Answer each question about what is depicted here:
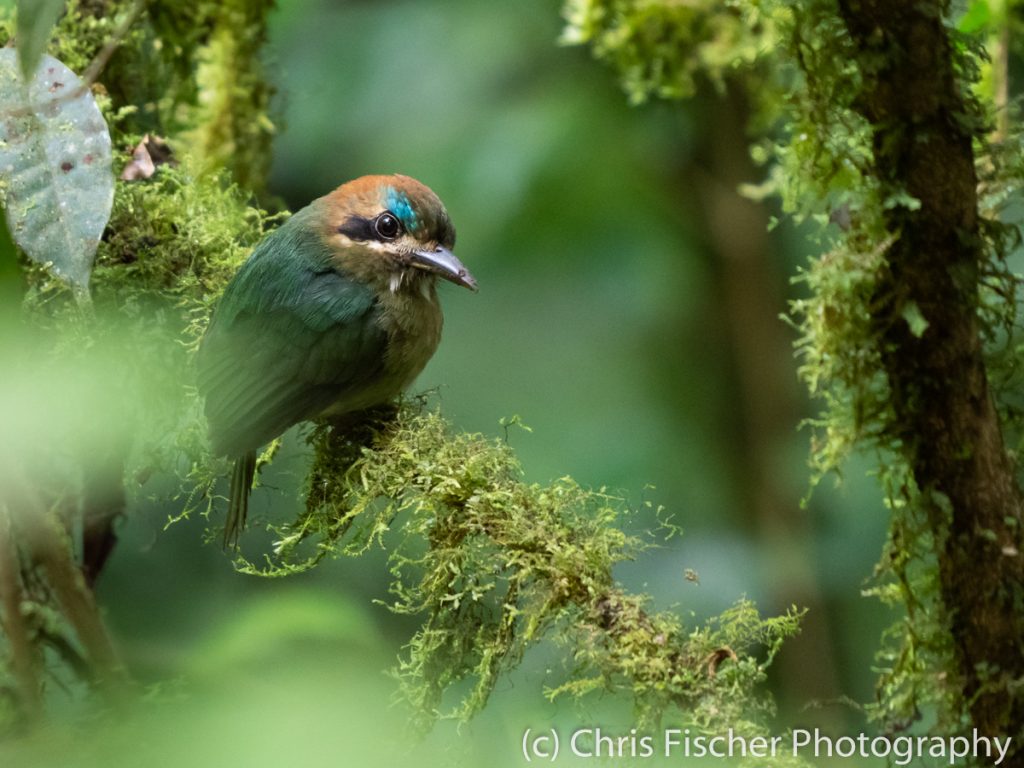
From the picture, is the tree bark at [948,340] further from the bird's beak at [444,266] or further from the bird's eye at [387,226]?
the bird's eye at [387,226]

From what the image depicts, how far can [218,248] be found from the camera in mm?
2477

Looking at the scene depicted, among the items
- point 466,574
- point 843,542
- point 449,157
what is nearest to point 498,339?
point 449,157

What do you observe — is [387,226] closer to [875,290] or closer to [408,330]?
[408,330]

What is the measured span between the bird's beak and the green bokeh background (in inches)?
37.1

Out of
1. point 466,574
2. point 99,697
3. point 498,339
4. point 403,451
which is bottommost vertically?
point 99,697

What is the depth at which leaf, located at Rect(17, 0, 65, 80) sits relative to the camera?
1.23 m

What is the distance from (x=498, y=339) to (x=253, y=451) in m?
1.95

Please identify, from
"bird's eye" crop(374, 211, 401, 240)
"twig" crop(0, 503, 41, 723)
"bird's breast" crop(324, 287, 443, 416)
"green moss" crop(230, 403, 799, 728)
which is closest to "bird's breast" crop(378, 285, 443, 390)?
"bird's breast" crop(324, 287, 443, 416)

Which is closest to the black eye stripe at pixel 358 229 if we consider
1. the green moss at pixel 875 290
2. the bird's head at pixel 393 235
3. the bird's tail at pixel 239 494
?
the bird's head at pixel 393 235

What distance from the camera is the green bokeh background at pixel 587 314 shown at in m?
3.64

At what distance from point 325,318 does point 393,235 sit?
303mm

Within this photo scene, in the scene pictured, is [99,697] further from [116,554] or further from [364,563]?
[364,563]

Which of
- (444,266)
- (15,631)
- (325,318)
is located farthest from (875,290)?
(15,631)

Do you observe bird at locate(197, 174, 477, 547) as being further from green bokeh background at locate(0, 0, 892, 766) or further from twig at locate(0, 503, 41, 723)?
green bokeh background at locate(0, 0, 892, 766)
